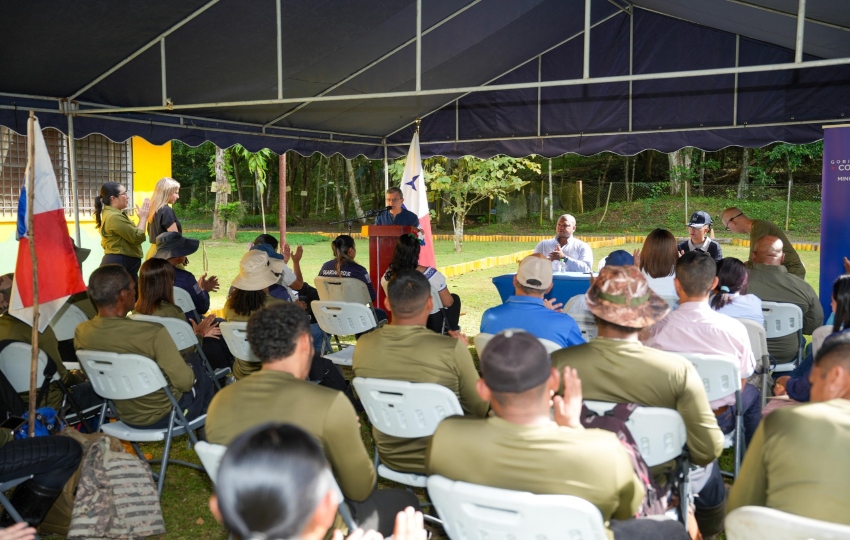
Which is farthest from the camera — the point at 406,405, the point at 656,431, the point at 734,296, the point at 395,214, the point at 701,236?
the point at 395,214

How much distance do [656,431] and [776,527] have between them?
30.3 inches

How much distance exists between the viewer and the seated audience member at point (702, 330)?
3121 millimetres

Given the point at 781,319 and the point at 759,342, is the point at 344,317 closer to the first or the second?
the point at 759,342

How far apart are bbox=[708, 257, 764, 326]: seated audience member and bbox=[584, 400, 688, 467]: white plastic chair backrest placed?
186 centimetres

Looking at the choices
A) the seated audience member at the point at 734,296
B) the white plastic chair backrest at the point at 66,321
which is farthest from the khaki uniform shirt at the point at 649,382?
the white plastic chair backrest at the point at 66,321

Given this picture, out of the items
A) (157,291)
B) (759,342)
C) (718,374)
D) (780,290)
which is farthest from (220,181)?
(718,374)

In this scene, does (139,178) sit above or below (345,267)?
above

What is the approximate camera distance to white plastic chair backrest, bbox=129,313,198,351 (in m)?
4.01

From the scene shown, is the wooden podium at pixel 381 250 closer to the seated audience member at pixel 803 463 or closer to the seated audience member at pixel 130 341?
the seated audience member at pixel 130 341

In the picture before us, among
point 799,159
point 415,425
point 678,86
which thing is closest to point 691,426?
point 415,425

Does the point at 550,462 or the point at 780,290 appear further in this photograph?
the point at 780,290

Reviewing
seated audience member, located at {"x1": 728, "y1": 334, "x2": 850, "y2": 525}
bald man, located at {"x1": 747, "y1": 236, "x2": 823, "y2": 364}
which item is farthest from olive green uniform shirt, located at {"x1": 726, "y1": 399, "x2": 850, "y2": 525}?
bald man, located at {"x1": 747, "y1": 236, "x2": 823, "y2": 364}

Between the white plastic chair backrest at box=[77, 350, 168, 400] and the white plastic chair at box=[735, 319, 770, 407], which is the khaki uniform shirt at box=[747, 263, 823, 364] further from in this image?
the white plastic chair backrest at box=[77, 350, 168, 400]

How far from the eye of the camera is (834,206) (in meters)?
6.83
